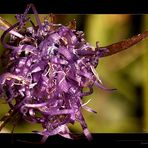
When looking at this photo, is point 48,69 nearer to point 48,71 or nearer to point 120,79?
point 48,71

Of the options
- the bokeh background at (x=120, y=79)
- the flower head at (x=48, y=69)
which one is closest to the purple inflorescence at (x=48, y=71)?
the flower head at (x=48, y=69)

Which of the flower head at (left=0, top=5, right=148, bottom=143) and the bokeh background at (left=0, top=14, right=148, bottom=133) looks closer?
the flower head at (left=0, top=5, right=148, bottom=143)

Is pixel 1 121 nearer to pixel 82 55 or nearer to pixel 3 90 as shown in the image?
pixel 3 90

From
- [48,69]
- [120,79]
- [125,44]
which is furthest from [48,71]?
[120,79]

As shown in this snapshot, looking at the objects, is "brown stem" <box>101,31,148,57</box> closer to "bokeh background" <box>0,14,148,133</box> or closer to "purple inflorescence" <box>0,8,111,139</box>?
"purple inflorescence" <box>0,8,111,139</box>

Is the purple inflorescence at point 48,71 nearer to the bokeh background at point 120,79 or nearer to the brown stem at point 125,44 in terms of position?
the brown stem at point 125,44

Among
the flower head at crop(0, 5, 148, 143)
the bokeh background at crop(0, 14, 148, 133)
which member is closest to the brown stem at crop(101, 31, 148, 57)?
the flower head at crop(0, 5, 148, 143)

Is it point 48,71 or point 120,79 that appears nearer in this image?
point 48,71
